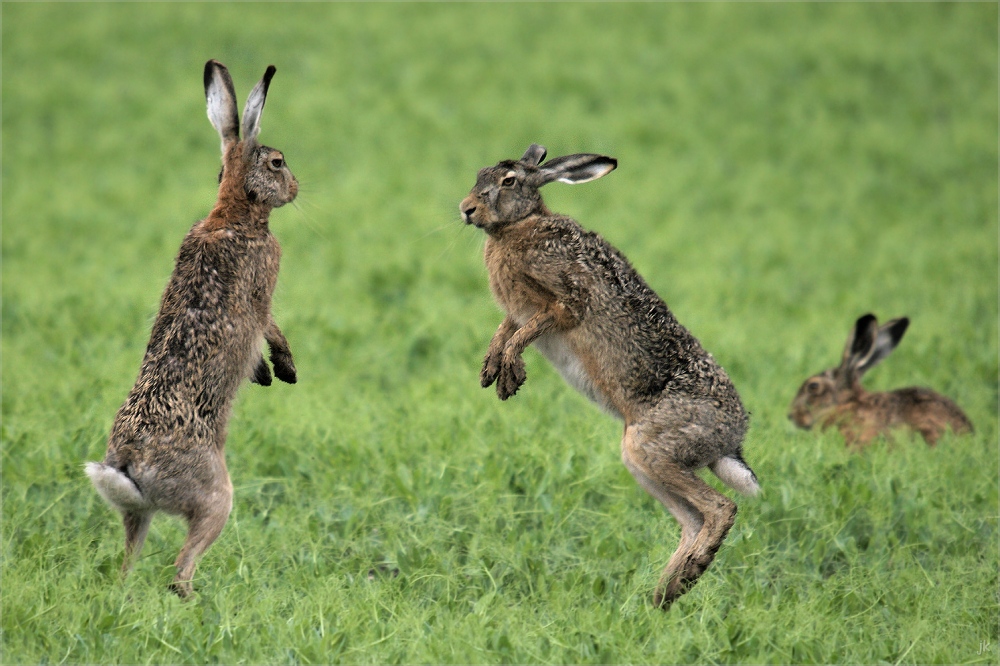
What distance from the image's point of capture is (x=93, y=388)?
6.97m

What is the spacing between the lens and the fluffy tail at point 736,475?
494 cm

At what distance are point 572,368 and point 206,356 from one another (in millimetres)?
1556

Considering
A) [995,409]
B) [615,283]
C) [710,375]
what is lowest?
[995,409]

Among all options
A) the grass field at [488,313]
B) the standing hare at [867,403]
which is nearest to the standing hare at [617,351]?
the grass field at [488,313]

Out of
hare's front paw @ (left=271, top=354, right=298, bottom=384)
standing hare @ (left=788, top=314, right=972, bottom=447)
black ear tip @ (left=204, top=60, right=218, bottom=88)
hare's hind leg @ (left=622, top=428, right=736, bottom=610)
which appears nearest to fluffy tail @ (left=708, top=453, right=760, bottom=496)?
hare's hind leg @ (left=622, top=428, right=736, bottom=610)

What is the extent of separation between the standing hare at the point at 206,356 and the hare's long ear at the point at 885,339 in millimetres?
4655

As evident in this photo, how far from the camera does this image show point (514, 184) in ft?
17.0

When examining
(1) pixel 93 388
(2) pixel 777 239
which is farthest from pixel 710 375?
(2) pixel 777 239

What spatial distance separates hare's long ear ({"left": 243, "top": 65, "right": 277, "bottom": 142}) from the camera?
479cm

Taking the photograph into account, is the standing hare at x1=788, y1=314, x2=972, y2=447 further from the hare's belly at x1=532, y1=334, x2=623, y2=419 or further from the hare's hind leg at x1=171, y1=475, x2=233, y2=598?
the hare's hind leg at x1=171, y1=475, x2=233, y2=598

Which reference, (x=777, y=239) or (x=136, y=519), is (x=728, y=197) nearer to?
(x=777, y=239)

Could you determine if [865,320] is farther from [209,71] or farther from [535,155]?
[209,71]

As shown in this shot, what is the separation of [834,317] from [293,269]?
4899 millimetres

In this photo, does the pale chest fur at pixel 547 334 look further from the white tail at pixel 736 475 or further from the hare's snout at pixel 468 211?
the white tail at pixel 736 475
